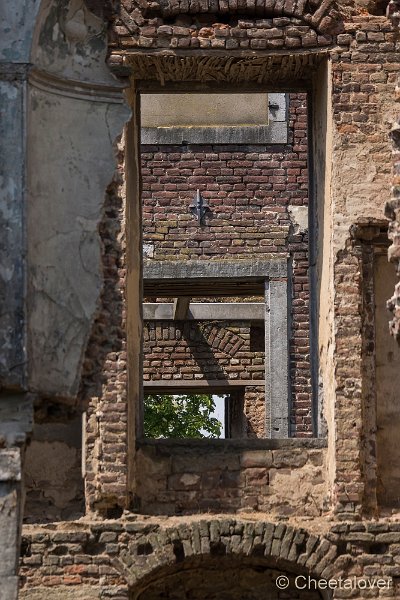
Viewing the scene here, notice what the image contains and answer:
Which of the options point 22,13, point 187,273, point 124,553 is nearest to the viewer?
point 22,13

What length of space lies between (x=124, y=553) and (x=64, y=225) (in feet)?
13.9

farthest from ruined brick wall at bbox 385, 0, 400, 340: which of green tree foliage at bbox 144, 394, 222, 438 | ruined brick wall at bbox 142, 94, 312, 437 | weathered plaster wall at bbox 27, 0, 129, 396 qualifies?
green tree foliage at bbox 144, 394, 222, 438

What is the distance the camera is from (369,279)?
41.3 ft

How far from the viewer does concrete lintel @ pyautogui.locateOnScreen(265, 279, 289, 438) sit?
18.2m

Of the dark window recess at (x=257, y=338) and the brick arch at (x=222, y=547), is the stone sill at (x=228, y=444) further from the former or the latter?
the dark window recess at (x=257, y=338)

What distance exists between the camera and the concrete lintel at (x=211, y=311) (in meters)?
20.3

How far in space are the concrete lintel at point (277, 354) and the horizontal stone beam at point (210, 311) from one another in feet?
6.69

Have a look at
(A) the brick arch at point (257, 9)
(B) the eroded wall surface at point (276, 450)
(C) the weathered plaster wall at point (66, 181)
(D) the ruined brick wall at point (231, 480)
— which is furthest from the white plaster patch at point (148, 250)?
(C) the weathered plaster wall at point (66, 181)

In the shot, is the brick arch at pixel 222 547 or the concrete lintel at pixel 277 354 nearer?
the brick arch at pixel 222 547

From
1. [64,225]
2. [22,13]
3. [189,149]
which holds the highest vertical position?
[189,149]

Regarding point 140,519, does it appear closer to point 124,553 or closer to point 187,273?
point 124,553

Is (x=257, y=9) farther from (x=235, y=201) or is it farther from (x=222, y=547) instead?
(x=235, y=201)

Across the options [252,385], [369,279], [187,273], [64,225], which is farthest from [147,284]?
[64,225]

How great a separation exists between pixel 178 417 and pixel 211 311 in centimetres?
531
